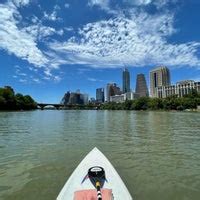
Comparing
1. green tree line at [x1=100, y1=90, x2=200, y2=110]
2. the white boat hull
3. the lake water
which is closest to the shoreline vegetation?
green tree line at [x1=100, y1=90, x2=200, y2=110]

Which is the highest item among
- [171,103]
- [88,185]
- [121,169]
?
[171,103]

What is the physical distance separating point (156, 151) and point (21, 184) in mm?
9241

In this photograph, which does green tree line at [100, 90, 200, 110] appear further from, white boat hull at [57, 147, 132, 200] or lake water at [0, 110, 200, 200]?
white boat hull at [57, 147, 132, 200]

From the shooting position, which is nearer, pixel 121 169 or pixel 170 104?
pixel 121 169

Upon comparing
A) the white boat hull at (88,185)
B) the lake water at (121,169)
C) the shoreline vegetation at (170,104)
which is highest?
the shoreline vegetation at (170,104)

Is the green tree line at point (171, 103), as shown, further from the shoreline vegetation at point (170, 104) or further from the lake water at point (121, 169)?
the lake water at point (121, 169)

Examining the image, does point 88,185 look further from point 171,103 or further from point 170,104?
point 170,104

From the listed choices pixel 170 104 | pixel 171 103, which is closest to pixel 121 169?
pixel 171 103

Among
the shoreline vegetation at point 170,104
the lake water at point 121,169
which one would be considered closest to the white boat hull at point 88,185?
the lake water at point 121,169

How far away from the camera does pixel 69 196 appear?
6688mm

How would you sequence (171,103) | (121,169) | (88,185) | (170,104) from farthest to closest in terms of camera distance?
(170,104), (171,103), (121,169), (88,185)

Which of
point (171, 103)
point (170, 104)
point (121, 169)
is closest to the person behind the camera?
point (121, 169)

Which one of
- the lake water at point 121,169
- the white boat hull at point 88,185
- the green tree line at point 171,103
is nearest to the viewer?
the white boat hull at point 88,185

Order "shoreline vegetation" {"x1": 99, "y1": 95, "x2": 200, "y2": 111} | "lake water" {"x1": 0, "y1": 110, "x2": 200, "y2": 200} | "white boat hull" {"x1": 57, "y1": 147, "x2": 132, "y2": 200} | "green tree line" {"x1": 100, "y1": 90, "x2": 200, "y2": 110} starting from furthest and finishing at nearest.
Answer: "green tree line" {"x1": 100, "y1": 90, "x2": 200, "y2": 110} < "shoreline vegetation" {"x1": 99, "y1": 95, "x2": 200, "y2": 111} < "lake water" {"x1": 0, "y1": 110, "x2": 200, "y2": 200} < "white boat hull" {"x1": 57, "y1": 147, "x2": 132, "y2": 200}
